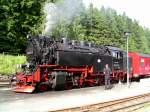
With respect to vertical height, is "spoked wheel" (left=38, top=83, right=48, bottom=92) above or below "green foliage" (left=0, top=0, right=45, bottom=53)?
below

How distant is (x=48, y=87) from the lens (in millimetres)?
21969

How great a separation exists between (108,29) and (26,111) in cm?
6448

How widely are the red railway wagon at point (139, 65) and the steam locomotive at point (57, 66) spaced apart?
745 cm

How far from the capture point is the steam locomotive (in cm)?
2064

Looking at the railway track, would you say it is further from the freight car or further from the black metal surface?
the black metal surface

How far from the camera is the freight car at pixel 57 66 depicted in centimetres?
2064

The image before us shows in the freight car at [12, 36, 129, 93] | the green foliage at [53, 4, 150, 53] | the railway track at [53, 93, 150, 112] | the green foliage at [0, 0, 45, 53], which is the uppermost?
the green foliage at [53, 4, 150, 53]

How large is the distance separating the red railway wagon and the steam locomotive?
7453 millimetres

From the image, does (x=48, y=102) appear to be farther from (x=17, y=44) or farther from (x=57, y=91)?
(x=17, y=44)

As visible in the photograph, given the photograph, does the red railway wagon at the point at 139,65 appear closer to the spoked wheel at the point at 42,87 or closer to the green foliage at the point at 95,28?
the spoked wheel at the point at 42,87

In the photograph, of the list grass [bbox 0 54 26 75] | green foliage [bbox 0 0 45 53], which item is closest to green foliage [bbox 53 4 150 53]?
green foliage [bbox 0 0 45 53]

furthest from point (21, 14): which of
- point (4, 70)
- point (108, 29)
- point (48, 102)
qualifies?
point (108, 29)

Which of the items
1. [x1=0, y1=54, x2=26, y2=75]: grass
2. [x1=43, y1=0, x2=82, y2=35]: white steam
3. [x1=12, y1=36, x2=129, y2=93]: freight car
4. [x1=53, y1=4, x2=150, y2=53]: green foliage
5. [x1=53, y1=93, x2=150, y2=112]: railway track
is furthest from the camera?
[x1=53, y1=4, x2=150, y2=53]: green foliage

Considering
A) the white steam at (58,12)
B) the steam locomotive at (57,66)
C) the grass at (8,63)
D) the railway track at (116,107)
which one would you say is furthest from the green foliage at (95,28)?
the railway track at (116,107)
